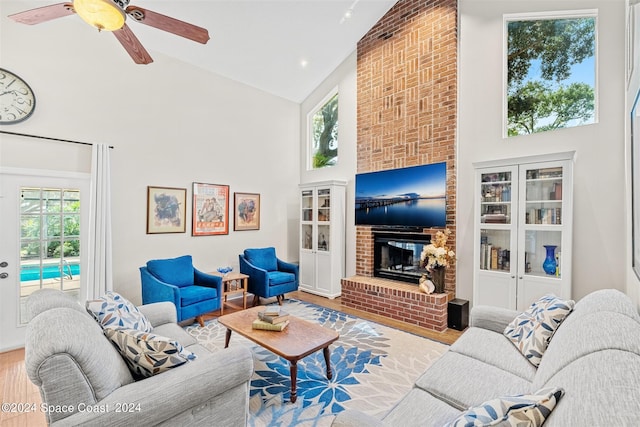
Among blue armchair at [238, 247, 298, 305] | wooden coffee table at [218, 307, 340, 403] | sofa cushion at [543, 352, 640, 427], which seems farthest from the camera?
blue armchair at [238, 247, 298, 305]

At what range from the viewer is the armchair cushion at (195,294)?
3473 millimetres

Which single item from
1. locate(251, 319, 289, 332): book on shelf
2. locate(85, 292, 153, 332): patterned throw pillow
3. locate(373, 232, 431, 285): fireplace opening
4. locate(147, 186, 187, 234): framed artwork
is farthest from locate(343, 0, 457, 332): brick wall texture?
locate(85, 292, 153, 332): patterned throw pillow

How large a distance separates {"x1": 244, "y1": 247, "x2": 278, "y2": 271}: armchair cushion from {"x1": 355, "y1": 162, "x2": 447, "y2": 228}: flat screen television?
5.28ft

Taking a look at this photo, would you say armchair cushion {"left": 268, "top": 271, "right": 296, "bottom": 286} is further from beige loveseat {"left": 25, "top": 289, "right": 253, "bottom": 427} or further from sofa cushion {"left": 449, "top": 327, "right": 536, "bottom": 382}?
sofa cushion {"left": 449, "top": 327, "right": 536, "bottom": 382}

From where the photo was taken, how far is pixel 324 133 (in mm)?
5711

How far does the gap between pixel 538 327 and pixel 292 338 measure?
1764 millimetres

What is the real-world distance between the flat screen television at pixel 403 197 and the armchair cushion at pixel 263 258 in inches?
63.4

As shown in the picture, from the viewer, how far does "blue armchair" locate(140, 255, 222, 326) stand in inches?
134

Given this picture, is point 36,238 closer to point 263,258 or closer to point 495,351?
point 263,258

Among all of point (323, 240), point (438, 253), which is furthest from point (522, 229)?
point (323, 240)

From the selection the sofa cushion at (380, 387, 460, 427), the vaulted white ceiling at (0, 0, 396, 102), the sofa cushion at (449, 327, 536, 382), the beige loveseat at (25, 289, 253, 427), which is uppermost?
the vaulted white ceiling at (0, 0, 396, 102)

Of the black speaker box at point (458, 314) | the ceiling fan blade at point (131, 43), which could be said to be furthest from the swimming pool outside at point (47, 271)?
the black speaker box at point (458, 314)

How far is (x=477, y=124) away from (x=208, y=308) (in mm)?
4259

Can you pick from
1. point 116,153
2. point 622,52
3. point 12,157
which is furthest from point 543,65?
point 12,157
